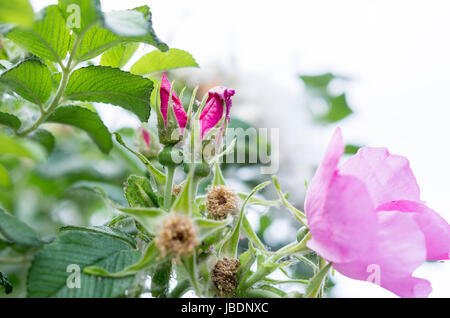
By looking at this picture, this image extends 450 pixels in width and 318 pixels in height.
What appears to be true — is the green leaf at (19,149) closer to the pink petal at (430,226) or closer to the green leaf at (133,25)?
the green leaf at (133,25)

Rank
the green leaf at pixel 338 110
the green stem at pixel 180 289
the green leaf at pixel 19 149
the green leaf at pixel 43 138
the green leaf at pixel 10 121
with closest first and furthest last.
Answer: the green leaf at pixel 19 149
the green stem at pixel 180 289
the green leaf at pixel 10 121
the green leaf at pixel 43 138
the green leaf at pixel 338 110

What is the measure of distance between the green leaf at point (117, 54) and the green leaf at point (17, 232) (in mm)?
235

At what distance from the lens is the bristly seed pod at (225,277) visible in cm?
42

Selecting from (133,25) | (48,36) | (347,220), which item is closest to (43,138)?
(48,36)

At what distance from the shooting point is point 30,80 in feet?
1.61

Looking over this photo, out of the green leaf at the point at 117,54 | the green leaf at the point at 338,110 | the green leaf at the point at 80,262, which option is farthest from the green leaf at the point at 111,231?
the green leaf at the point at 338,110

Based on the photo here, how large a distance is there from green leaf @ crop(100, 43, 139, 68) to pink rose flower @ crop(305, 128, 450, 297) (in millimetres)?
289

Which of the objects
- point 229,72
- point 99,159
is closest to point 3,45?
point 99,159

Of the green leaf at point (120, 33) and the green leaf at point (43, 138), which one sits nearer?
the green leaf at point (120, 33)

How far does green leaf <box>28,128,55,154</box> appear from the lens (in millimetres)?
625

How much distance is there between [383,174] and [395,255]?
81 millimetres

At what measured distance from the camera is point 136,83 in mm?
497


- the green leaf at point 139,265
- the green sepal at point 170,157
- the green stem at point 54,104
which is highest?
the green stem at point 54,104

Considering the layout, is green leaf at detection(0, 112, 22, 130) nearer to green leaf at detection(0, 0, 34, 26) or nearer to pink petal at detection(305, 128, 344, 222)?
green leaf at detection(0, 0, 34, 26)
